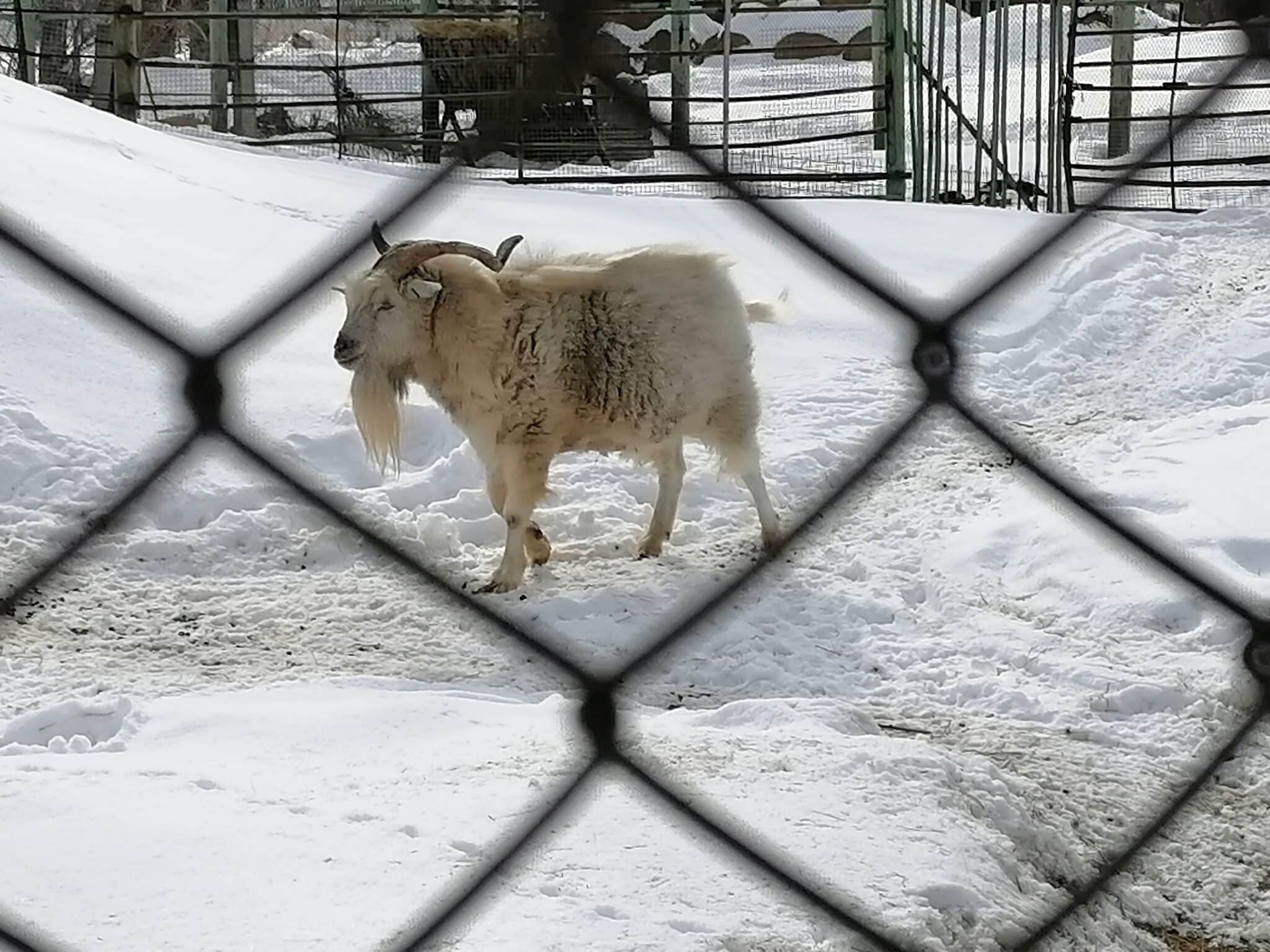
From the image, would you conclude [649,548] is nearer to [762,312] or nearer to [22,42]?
[762,312]

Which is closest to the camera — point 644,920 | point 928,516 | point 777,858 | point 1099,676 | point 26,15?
point 777,858

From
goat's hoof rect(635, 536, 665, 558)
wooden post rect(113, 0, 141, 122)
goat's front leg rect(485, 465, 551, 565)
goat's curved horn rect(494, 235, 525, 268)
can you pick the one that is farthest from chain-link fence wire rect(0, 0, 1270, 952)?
wooden post rect(113, 0, 141, 122)

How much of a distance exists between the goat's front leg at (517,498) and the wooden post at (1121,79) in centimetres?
681

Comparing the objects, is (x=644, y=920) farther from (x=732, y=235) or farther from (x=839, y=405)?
(x=732, y=235)

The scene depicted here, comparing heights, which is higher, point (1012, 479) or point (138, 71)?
point (138, 71)

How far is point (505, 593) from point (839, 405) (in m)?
2.14

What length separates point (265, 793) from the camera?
9.89 ft

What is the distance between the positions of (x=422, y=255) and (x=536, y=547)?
955mm

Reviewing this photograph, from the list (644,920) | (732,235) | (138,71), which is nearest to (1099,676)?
(644,920)

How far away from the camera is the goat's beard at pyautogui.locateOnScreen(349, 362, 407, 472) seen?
4828mm

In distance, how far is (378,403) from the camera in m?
4.84

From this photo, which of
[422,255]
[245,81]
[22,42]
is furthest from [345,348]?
[245,81]

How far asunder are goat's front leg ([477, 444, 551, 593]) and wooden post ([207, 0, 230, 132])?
27.2 ft

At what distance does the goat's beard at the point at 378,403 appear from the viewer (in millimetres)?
4828
